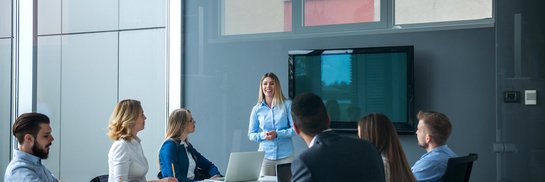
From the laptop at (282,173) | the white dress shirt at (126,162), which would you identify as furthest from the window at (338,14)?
the laptop at (282,173)

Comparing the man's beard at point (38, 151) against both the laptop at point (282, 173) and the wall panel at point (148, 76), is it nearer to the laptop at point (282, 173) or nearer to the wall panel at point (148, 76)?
the laptop at point (282, 173)

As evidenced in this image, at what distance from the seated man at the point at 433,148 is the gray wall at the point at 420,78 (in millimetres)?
1831

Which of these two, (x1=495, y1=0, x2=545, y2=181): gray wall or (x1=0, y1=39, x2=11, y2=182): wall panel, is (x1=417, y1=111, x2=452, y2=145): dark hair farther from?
(x1=0, y1=39, x2=11, y2=182): wall panel

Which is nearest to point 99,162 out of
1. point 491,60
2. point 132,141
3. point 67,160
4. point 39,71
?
point 67,160

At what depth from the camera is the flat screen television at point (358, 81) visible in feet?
20.3

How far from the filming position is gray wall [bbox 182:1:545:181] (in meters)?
5.93

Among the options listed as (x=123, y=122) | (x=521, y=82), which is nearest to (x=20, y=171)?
(x=123, y=122)

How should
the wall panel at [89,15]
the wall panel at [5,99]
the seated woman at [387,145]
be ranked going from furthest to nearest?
the wall panel at [89,15], the wall panel at [5,99], the seated woman at [387,145]

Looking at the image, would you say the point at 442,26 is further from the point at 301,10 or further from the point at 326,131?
the point at 326,131

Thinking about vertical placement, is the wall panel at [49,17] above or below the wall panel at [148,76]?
above

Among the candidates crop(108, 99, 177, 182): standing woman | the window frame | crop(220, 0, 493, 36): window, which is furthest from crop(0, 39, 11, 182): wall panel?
crop(108, 99, 177, 182): standing woman

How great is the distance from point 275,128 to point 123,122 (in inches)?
83.3

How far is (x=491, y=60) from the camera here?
5.92 m

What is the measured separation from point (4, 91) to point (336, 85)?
134 inches
